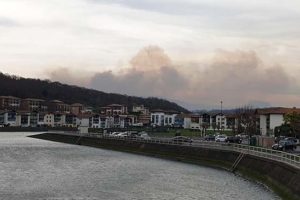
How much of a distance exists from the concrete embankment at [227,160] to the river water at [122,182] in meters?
1.28

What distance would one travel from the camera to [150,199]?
39.6 m

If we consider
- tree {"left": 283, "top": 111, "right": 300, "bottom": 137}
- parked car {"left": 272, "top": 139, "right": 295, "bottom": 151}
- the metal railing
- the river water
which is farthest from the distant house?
the river water

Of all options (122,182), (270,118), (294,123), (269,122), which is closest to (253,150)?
(122,182)

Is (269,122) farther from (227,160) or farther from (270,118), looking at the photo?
(227,160)

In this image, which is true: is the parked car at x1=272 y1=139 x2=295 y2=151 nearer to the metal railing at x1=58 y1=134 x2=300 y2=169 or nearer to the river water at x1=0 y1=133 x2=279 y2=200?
the metal railing at x1=58 y1=134 x2=300 y2=169

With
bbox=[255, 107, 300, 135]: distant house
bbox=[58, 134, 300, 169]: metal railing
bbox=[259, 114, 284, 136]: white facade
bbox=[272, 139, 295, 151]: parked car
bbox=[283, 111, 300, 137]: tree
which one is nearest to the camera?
bbox=[58, 134, 300, 169]: metal railing

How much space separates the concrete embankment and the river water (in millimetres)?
1277

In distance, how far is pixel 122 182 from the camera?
50.0 metres

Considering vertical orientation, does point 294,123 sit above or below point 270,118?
below

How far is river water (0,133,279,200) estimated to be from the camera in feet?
136

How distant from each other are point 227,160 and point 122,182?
60.9 ft

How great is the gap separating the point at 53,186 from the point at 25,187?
241 cm

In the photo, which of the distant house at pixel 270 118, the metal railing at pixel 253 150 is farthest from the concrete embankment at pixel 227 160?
the distant house at pixel 270 118

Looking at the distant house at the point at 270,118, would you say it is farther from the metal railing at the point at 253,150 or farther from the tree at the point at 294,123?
the metal railing at the point at 253,150
